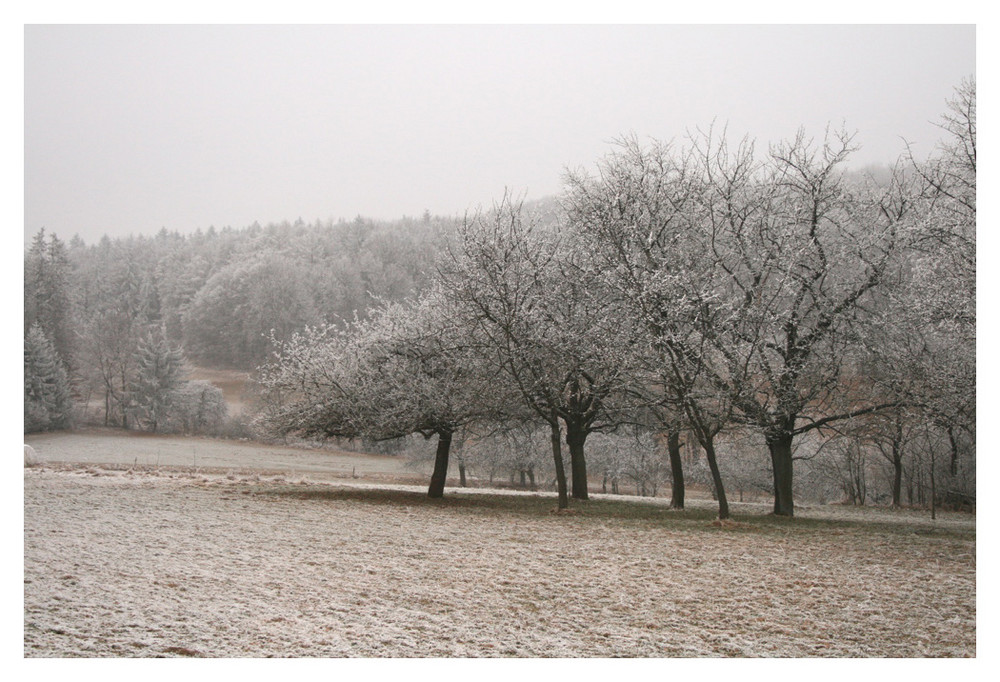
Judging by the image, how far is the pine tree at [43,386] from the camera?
813 cm

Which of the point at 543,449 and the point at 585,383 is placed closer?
the point at 585,383

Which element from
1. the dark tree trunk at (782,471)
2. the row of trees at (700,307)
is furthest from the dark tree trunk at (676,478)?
the dark tree trunk at (782,471)

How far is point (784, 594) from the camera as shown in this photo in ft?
16.3

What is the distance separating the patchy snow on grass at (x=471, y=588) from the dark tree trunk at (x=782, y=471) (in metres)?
1.73

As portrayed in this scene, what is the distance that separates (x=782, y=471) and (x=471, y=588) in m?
6.53

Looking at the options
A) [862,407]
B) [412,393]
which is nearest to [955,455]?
[862,407]

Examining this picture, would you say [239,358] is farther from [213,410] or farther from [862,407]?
[862,407]

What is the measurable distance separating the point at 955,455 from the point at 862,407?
8.17 feet

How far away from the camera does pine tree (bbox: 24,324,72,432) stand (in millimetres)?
8133

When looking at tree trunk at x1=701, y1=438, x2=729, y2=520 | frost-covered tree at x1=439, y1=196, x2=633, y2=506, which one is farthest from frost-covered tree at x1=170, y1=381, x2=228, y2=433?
tree trunk at x1=701, y1=438, x2=729, y2=520

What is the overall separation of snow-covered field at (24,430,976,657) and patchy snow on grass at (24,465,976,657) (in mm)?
13

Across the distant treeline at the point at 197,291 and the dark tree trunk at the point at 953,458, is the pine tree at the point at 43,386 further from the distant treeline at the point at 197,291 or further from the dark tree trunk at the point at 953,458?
the dark tree trunk at the point at 953,458

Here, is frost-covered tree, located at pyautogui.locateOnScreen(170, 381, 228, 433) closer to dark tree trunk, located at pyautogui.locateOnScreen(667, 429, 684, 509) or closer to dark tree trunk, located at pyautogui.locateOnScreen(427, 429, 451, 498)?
dark tree trunk, located at pyautogui.locateOnScreen(427, 429, 451, 498)
